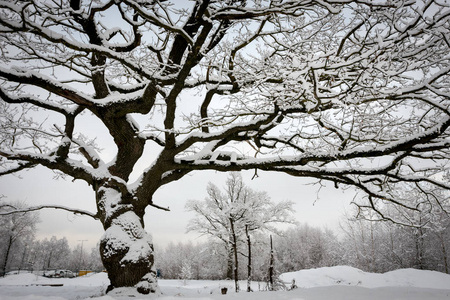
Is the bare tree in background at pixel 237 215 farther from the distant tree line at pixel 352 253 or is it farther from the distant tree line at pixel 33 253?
the distant tree line at pixel 33 253

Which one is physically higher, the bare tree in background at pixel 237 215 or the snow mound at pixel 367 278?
the bare tree in background at pixel 237 215

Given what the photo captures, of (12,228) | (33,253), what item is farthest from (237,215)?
(33,253)

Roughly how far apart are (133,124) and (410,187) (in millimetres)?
6839

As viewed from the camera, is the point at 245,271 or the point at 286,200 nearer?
the point at 286,200

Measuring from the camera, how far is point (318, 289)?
14.6 ft

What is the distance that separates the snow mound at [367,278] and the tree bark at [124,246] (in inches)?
294

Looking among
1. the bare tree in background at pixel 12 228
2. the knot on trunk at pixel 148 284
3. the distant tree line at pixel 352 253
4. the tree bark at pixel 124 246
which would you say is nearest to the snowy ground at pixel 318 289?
the knot on trunk at pixel 148 284

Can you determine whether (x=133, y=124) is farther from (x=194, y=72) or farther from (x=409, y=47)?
(x=409, y=47)

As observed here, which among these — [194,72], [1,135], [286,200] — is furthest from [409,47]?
[286,200]

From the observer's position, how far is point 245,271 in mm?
29859

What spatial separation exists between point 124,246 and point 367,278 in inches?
512

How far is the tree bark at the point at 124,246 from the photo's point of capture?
4.59 metres

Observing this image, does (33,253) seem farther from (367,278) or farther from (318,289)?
(318,289)

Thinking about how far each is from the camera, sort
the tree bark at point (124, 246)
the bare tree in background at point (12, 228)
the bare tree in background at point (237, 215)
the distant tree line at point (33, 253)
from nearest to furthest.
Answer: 1. the tree bark at point (124, 246)
2. the bare tree in background at point (237, 215)
3. the bare tree in background at point (12, 228)
4. the distant tree line at point (33, 253)
